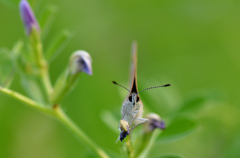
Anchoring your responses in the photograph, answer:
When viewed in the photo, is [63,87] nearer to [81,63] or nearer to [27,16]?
[81,63]

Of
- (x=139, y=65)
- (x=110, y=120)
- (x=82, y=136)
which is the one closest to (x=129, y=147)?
(x=82, y=136)

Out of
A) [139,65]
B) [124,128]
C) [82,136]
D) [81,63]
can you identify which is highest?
[139,65]

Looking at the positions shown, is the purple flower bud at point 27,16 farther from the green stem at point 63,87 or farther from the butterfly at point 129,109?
the butterfly at point 129,109

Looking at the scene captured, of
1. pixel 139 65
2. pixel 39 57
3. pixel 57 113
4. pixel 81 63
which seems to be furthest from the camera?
pixel 139 65

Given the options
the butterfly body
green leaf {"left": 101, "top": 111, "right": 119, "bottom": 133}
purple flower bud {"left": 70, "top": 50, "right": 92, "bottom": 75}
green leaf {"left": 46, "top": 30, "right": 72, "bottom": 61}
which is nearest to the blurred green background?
green leaf {"left": 101, "top": 111, "right": 119, "bottom": 133}

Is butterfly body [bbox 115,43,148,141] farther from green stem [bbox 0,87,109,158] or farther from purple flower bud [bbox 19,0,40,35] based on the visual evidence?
purple flower bud [bbox 19,0,40,35]

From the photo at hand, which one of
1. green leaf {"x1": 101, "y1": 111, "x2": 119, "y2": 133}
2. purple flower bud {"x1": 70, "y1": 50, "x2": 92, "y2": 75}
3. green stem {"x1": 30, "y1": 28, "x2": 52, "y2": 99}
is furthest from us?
green leaf {"x1": 101, "y1": 111, "x2": 119, "y2": 133}

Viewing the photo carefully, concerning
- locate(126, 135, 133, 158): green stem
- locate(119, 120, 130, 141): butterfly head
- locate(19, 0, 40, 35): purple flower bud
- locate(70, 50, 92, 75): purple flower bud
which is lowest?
locate(126, 135, 133, 158): green stem
